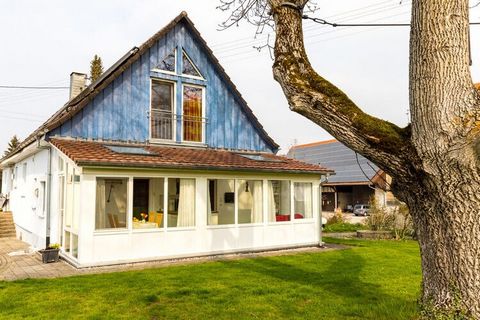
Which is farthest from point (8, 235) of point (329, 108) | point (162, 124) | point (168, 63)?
→ point (329, 108)

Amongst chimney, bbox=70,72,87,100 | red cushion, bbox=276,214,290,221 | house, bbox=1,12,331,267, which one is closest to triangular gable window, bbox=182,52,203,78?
house, bbox=1,12,331,267

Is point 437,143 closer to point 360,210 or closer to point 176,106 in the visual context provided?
point 176,106

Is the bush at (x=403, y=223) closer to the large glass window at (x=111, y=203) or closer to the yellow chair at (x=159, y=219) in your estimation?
the yellow chair at (x=159, y=219)

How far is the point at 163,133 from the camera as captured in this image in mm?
14125

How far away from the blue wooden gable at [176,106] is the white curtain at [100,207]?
8.49ft

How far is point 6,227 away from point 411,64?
19188 mm

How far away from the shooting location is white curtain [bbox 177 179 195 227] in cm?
1203

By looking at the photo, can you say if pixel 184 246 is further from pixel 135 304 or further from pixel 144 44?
pixel 144 44

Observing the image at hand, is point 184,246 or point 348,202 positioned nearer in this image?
point 184,246

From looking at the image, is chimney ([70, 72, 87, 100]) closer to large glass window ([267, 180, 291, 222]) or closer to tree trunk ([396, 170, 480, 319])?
large glass window ([267, 180, 291, 222])

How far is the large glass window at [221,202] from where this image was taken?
41.2ft

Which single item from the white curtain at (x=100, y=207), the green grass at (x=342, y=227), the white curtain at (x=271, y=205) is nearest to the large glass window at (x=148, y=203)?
the white curtain at (x=100, y=207)

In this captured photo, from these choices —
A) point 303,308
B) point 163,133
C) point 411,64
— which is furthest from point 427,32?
point 163,133

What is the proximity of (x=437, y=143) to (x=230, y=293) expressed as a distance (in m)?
4.90
